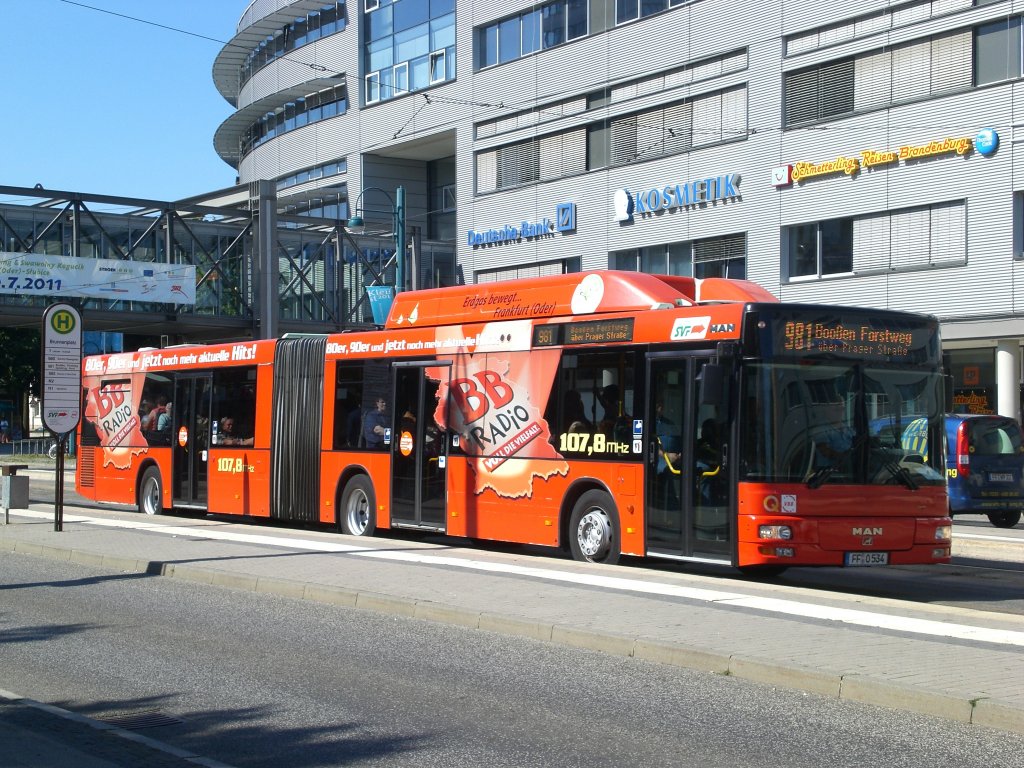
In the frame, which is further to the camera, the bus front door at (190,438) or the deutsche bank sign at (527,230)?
the deutsche bank sign at (527,230)

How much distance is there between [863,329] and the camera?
1338cm

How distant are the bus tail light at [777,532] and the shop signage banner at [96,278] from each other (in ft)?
120

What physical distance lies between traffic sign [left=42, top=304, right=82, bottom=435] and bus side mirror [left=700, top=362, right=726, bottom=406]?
400 inches

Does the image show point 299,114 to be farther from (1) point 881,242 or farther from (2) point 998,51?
(2) point 998,51

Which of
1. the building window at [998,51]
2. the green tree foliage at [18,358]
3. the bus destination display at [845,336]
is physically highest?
the building window at [998,51]

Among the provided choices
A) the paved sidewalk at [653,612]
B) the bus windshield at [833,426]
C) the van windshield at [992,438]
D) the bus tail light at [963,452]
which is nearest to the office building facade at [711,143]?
the van windshield at [992,438]

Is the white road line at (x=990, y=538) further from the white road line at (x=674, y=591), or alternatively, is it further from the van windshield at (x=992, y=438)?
the white road line at (x=674, y=591)

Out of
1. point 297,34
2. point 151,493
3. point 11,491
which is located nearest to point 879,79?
point 151,493

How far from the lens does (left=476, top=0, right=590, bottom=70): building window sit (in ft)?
138

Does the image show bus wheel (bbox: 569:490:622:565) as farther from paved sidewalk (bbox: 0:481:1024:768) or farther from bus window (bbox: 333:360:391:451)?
bus window (bbox: 333:360:391:451)

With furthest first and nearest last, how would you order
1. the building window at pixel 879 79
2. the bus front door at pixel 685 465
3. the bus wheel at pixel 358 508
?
the building window at pixel 879 79
the bus wheel at pixel 358 508
the bus front door at pixel 685 465

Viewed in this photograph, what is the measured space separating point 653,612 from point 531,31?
36283 mm

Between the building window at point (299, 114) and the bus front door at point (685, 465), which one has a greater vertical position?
the building window at point (299, 114)

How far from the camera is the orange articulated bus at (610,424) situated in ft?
42.2
